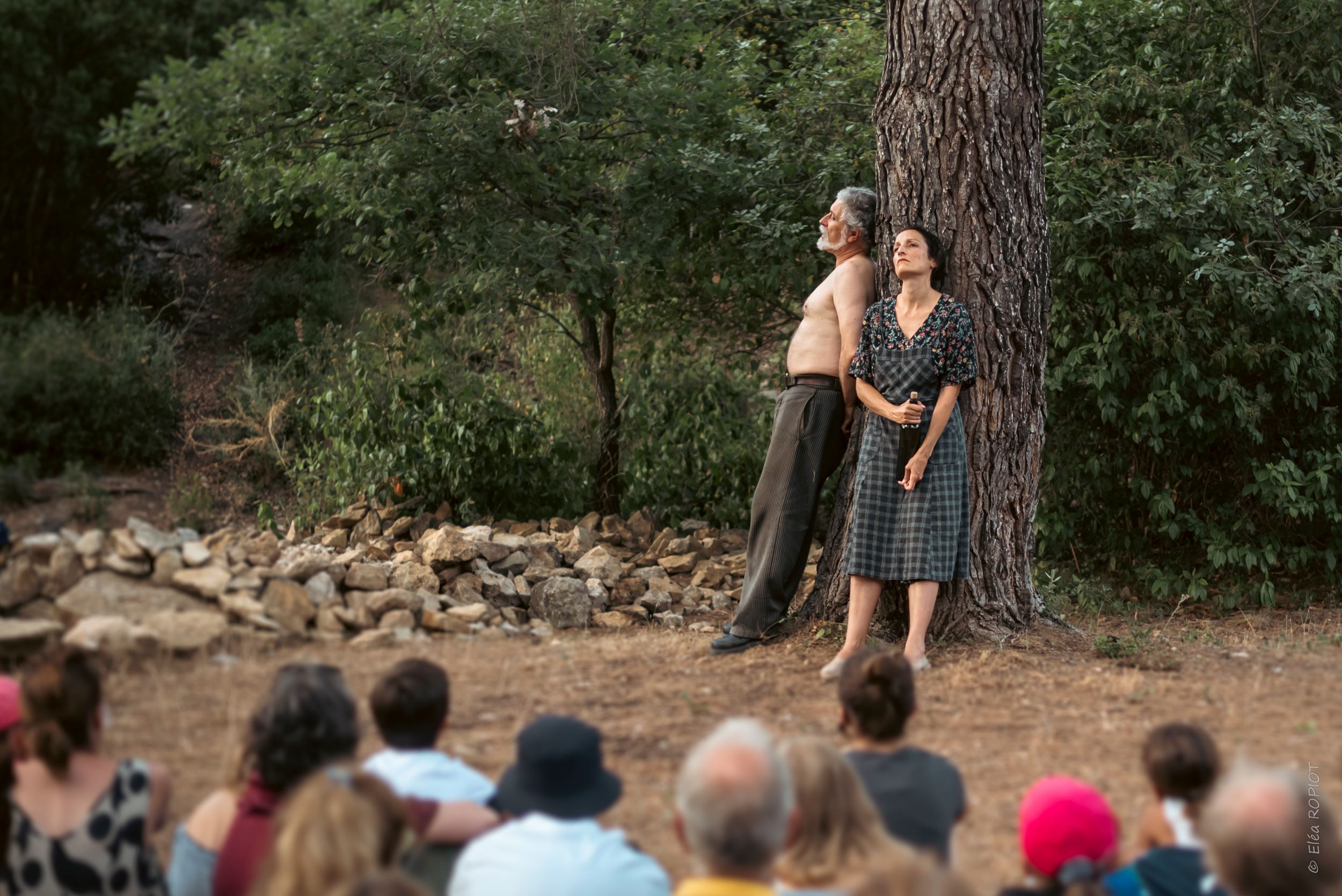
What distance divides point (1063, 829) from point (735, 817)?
0.90 metres

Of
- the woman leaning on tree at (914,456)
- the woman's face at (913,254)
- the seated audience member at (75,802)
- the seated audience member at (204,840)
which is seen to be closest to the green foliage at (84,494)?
the seated audience member at (75,802)

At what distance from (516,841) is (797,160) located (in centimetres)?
568

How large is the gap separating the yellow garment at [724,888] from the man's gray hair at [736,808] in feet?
0.06

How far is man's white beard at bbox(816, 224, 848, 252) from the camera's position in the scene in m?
5.86

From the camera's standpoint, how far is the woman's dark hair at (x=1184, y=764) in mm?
3072

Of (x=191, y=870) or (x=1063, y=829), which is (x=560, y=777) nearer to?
(x=191, y=870)

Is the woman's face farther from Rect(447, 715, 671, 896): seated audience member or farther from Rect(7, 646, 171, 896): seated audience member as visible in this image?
Rect(7, 646, 171, 896): seated audience member

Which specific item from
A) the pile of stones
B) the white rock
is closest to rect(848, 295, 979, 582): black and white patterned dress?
the pile of stones

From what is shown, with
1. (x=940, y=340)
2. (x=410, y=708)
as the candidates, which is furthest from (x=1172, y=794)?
(x=940, y=340)

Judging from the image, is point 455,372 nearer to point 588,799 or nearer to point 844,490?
point 844,490

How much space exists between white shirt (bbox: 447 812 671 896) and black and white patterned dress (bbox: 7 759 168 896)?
834mm

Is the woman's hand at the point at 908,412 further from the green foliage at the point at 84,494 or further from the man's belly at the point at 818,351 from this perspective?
the green foliage at the point at 84,494

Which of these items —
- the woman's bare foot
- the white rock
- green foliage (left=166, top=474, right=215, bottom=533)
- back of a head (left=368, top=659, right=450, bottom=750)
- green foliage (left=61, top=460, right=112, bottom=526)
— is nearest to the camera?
back of a head (left=368, top=659, right=450, bottom=750)

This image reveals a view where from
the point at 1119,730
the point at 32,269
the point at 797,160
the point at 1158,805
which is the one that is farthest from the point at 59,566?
the point at 797,160
